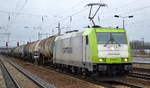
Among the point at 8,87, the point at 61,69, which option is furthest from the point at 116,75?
the point at 61,69

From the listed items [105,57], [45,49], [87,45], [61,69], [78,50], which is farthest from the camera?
[45,49]

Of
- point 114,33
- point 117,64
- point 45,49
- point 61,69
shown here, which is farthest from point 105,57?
point 45,49

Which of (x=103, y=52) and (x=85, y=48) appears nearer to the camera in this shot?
(x=103, y=52)

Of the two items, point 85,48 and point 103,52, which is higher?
point 85,48

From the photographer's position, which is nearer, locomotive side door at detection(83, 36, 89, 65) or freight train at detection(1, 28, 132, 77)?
freight train at detection(1, 28, 132, 77)

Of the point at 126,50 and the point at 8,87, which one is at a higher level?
the point at 126,50

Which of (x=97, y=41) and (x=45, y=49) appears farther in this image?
(x=45, y=49)

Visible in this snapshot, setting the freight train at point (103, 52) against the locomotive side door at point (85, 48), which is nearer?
the freight train at point (103, 52)

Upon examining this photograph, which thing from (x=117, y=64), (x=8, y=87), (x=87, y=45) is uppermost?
(x=87, y=45)

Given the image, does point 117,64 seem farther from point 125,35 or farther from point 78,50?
point 78,50

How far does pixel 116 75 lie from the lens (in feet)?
56.1

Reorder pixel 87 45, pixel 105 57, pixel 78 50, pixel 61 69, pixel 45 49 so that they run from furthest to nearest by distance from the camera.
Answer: pixel 45 49
pixel 61 69
pixel 78 50
pixel 87 45
pixel 105 57

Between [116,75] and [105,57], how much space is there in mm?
1231

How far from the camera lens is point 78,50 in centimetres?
2014
